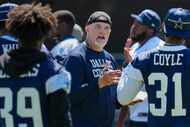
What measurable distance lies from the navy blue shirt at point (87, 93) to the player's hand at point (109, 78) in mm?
70

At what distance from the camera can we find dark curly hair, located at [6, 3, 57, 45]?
12.1ft

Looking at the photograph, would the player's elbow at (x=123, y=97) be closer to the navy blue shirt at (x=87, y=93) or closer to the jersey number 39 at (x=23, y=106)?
the navy blue shirt at (x=87, y=93)

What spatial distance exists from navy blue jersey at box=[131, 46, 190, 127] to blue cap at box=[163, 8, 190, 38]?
10 cm

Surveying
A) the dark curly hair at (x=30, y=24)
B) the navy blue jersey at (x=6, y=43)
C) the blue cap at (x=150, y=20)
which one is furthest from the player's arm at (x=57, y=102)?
the blue cap at (x=150, y=20)

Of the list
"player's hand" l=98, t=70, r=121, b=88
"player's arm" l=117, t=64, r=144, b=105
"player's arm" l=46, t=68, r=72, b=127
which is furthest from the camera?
"player's hand" l=98, t=70, r=121, b=88

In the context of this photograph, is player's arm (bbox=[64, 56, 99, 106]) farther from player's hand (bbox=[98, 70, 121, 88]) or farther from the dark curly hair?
the dark curly hair

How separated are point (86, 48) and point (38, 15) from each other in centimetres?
158

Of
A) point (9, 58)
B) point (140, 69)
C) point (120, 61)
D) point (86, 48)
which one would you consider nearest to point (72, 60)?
point (86, 48)

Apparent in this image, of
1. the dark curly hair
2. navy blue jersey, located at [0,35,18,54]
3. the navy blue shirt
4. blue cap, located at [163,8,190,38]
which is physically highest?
the dark curly hair

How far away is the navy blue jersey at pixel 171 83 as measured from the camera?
4422mm

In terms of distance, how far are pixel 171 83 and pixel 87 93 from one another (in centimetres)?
80

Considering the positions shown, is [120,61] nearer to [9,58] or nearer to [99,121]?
[99,121]

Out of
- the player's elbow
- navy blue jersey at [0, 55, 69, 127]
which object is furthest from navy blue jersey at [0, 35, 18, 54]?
navy blue jersey at [0, 55, 69, 127]

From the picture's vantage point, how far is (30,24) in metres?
3.69
